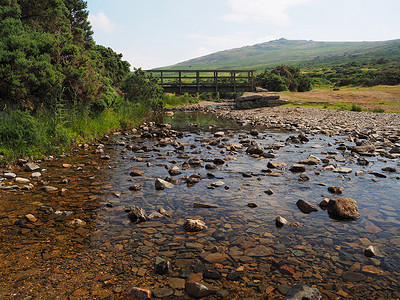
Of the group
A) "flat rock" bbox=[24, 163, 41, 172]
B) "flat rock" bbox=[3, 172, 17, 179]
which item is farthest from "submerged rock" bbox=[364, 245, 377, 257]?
"flat rock" bbox=[24, 163, 41, 172]

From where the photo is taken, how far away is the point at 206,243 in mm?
4617

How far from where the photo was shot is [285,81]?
48.2m

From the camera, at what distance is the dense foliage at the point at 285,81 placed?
155 ft

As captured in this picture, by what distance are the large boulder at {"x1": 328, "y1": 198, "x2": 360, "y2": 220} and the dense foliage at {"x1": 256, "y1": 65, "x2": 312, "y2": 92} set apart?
4344cm

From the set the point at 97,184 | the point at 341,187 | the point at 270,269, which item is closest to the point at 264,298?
the point at 270,269

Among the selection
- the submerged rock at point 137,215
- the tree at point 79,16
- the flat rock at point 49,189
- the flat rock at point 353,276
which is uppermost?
the tree at point 79,16

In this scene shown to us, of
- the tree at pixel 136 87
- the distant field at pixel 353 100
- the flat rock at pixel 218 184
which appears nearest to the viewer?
the flat rock at pixel 218 184

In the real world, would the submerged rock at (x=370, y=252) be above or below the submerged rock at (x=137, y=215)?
below

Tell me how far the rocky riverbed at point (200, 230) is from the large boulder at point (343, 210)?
2 cm

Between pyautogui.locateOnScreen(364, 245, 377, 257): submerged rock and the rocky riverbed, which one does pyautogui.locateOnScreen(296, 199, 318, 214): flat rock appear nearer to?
the rocky riverbed

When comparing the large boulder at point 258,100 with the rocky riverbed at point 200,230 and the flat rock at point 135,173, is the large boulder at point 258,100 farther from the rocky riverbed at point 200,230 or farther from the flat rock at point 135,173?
the flat rock at point 135,173

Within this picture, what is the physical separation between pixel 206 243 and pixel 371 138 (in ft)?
40.8

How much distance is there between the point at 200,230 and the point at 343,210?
2792 mm

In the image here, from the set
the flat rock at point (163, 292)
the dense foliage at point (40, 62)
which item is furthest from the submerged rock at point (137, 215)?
the dense foliage at point (40, 62)
